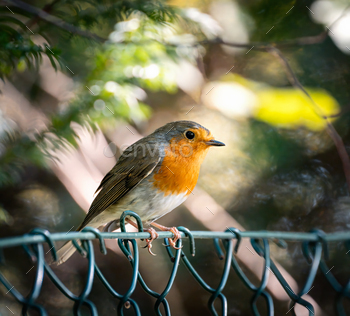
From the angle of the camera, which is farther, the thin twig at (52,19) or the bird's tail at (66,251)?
the thin twig at (52,19)

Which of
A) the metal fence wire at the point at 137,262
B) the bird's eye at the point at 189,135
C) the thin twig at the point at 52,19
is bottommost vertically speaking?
the metal fence wire at the point at 137,262

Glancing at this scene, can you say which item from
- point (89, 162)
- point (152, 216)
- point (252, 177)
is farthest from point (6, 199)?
point (252, 177)

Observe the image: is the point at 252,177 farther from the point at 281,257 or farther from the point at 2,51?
the point at 2,51

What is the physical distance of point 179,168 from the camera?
236 centimetres

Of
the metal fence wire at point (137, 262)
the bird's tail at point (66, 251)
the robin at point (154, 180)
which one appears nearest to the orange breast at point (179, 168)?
the robin at point (154, 180)

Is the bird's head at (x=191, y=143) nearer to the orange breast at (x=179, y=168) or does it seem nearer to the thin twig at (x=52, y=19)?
the orange breast at (x=179, y=168)

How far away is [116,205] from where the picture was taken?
97.4 inches

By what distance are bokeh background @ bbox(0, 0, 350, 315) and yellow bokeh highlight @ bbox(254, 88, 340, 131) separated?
11 millimetres

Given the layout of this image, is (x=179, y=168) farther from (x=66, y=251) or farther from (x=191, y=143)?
(x=66, y=251)

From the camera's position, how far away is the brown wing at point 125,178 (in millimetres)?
2389

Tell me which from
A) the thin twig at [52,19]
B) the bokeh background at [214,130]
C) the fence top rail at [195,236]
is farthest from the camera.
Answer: the bokeh background at [214,130]

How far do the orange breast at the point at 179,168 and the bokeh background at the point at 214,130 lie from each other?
2.38ft

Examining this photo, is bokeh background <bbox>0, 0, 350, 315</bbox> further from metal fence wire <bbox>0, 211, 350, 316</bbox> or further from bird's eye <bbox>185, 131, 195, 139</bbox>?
metal fence wire <bbox>0, 211, 350, 316</bbox>

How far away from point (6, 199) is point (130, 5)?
2.33 meters
